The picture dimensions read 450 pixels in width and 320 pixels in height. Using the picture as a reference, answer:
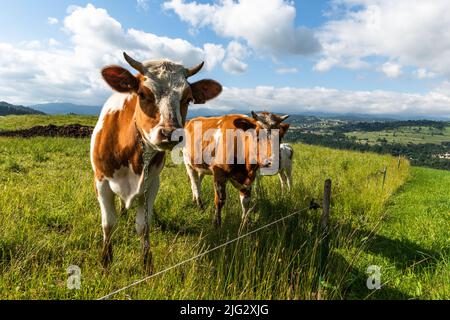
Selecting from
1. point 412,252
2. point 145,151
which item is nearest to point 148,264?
point 145,151

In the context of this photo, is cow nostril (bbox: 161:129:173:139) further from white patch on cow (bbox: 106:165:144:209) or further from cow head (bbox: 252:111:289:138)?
cow head (bbox: 252:111:289:138)

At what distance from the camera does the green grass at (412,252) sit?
13.4 ft

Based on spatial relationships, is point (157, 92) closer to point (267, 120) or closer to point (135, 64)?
point (135, 64)

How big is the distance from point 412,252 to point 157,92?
17.8 ft

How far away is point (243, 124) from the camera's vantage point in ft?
22.4

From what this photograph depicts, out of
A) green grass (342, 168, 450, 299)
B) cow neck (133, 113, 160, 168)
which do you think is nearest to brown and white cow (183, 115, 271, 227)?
cow neck (133, 113, 160, 168)

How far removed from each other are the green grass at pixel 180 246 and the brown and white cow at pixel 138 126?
506 millimetres

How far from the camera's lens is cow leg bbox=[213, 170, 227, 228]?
241 inches

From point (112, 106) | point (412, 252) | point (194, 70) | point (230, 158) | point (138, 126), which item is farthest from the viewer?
point (230, 158)

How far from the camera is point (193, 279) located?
3221 millimetres

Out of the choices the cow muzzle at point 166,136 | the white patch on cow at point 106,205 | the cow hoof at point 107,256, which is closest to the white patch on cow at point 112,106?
the white patch on cow at point 106,205

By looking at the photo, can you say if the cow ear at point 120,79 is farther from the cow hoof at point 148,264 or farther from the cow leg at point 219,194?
the cow leg at point 219,194

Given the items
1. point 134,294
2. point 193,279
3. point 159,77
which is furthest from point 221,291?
point 159,77

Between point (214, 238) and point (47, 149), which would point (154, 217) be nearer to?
point (214, 238)
